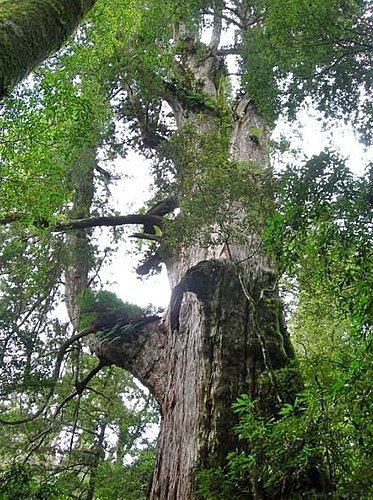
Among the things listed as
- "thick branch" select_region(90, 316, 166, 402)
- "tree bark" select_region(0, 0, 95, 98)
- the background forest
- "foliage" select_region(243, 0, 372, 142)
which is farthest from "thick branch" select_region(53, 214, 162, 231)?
"tree bark" select_region(0, 0, 95, 98)

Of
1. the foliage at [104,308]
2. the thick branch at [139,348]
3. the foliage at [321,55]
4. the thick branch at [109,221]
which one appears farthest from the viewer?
the thick branch at [109,221]

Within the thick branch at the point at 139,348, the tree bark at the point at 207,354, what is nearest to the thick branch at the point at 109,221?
the tree bark at the point at 207,354

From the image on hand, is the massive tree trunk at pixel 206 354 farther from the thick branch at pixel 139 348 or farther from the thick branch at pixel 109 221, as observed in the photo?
the thick branch at pixel 109 221

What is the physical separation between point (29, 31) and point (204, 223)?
2829 mm

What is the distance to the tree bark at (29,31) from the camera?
2830mm

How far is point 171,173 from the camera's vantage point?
709cm

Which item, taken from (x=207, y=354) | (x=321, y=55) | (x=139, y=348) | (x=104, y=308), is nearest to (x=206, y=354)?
(x=207, y=354)

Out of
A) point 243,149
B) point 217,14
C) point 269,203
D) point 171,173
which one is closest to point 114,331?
point 171,173

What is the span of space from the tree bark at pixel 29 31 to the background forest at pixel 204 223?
1209 mm

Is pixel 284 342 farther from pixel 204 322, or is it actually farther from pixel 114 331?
pixel 114 331

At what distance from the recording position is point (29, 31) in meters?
3.04

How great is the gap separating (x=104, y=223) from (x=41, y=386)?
8.09 ft

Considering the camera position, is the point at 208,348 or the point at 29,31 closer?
the point at 29,31

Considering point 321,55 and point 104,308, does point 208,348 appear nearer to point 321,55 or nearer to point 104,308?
point 104,308
